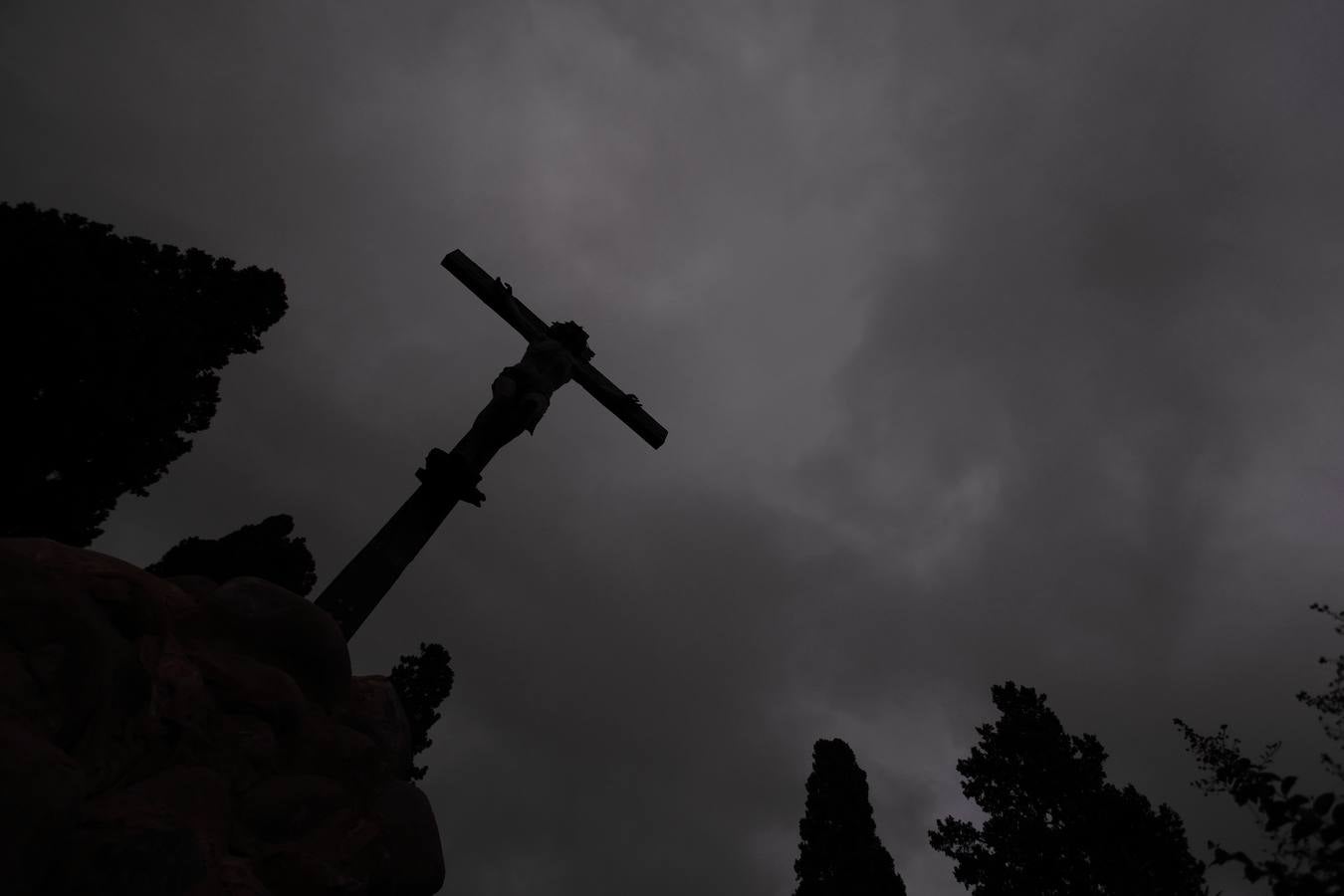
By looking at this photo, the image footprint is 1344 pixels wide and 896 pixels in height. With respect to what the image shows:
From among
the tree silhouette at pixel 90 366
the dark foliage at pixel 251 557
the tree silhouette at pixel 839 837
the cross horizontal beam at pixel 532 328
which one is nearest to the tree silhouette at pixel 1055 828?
the tree silhouette at pixel 839 837

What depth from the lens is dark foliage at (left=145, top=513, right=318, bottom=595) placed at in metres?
14.8

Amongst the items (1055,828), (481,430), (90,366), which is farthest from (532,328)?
(1055,828)

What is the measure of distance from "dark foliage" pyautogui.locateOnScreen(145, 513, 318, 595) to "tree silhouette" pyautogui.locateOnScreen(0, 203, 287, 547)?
2161 millimetres

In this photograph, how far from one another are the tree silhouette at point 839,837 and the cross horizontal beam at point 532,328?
15774mm

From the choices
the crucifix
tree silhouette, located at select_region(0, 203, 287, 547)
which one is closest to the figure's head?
the crucifix

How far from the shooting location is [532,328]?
407 inches

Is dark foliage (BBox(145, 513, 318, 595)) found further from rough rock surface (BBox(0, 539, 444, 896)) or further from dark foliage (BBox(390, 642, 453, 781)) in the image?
rough rock surface (BBox(0, 539, 444, 896))

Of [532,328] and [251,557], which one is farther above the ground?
[532,328]

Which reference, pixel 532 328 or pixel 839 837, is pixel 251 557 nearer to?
pixel 532 328

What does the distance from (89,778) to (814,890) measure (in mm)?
20558

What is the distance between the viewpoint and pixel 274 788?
464 cm

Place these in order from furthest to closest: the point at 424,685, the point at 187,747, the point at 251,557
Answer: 1. the point at 424,685
2. the point at 251,557
3. the point at 187,747

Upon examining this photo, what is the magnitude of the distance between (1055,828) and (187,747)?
1788 centimetres

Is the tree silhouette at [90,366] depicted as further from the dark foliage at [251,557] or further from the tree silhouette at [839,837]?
the tree silhouette at [839,837]
